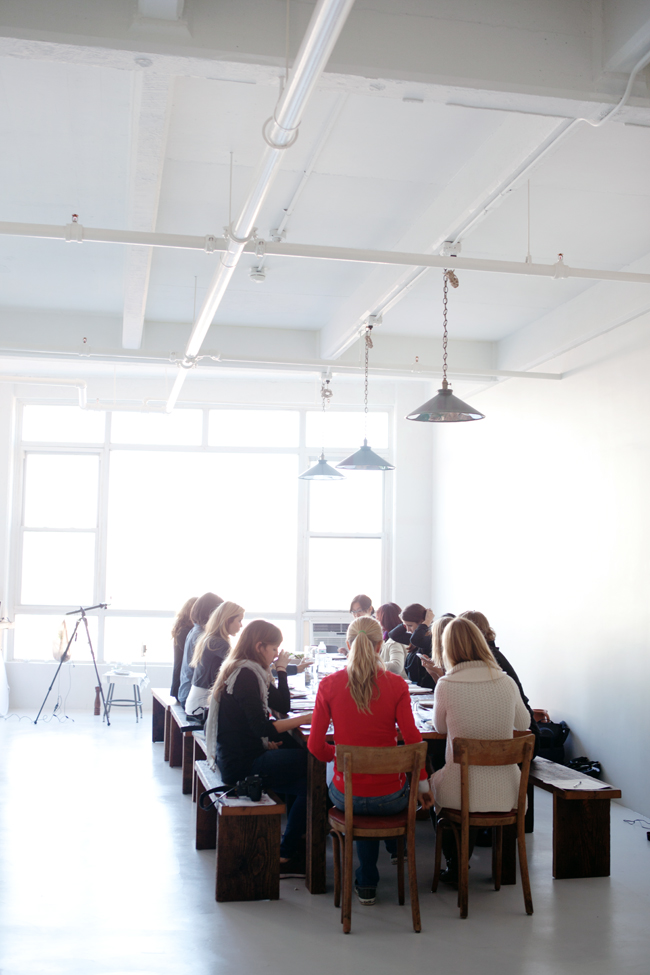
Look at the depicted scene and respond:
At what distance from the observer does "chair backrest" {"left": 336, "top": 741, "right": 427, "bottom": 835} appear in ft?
11.2

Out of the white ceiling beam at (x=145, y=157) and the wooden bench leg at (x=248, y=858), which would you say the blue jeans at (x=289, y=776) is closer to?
the wooden bench leg at (x=248, y=858)

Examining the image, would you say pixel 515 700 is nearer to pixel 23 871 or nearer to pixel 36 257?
pixel 23 871

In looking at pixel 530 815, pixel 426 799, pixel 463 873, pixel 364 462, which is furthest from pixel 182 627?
pixel 463 873

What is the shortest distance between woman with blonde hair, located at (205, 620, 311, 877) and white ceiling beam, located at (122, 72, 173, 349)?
220 cm

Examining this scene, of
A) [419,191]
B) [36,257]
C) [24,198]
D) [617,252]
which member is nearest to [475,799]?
[419,191]

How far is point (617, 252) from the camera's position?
214 inches

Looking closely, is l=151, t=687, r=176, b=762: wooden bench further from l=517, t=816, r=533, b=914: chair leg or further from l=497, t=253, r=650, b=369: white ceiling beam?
l=497, t=253, r=650, b=369: white ceiling beam

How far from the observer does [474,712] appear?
3.80 metres

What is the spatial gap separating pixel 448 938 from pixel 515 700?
107cm

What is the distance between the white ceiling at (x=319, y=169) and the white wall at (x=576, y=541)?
0.89 meters

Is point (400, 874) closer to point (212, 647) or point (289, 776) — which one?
point (289, 776)

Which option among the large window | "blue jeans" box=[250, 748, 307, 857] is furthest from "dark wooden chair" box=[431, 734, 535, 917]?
the large window

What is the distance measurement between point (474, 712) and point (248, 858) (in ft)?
4.05

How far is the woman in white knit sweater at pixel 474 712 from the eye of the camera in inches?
146
